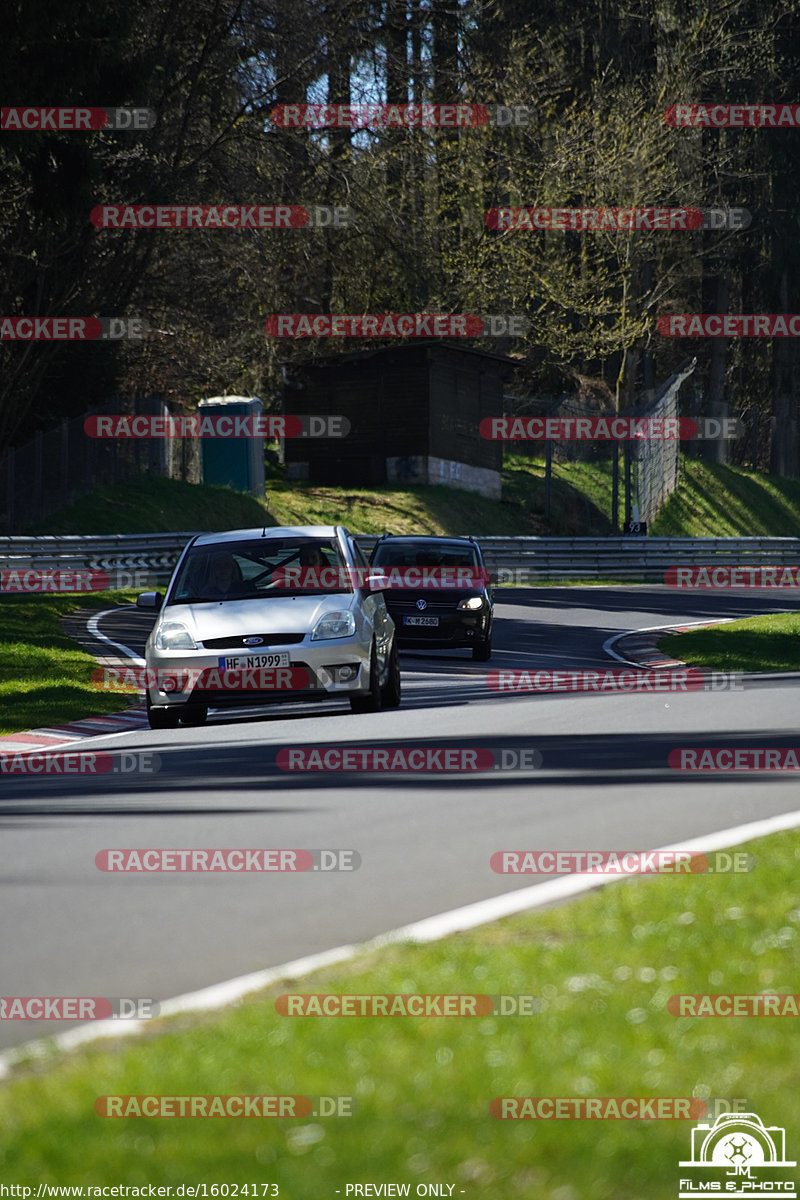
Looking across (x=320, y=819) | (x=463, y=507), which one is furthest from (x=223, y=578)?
(x=463, y=507)

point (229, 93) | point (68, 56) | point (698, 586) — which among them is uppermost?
point (229, 93)

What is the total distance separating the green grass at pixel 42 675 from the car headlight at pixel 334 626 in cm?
306

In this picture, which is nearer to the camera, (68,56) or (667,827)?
(667,827)

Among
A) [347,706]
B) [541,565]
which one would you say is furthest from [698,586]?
[347,706]

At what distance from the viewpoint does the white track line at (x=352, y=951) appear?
4918 mm

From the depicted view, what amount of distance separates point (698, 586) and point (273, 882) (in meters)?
34.0

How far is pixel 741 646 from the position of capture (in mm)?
24734

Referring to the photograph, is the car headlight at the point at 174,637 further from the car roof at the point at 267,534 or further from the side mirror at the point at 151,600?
the car roof at the point at 267,534

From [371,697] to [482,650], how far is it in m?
8.31

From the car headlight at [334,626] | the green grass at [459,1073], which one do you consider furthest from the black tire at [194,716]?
the green grass at [459,1073]

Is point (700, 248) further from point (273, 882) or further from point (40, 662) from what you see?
point (273, 882)

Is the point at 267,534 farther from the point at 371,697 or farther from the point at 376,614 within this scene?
the point at 371,697

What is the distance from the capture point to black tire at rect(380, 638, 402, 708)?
15.9 metres

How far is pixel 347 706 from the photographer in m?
16.7
